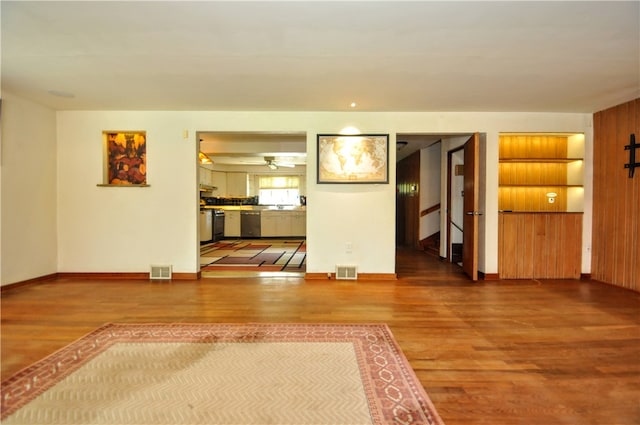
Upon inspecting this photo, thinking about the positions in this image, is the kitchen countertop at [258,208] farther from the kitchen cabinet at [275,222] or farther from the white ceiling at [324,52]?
the white ceiling at [324,52]

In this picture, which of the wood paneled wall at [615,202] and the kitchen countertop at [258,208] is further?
the kitchen countertop at [258,208]

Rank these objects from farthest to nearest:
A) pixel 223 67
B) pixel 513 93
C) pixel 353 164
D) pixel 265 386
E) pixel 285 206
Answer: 1. pixel 285 206
2. pixel 353 164
3. pixel 513 93
4. pixel 223 67
5. pixel 265 386

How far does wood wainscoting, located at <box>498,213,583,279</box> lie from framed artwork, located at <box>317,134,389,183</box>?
1.98 meters

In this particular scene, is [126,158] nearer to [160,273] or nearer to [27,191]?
[27,191]

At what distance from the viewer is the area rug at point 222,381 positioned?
1476 millimetres

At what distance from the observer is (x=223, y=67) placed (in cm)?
283

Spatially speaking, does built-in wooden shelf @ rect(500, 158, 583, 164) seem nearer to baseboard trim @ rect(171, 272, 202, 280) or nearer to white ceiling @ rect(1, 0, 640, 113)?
white ceiling @ rect(1, 0, 640, 113)

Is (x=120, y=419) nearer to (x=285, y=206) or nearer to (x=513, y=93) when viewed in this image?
(x=513, y=93)

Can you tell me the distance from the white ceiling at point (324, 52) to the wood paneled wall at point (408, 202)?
3443mm

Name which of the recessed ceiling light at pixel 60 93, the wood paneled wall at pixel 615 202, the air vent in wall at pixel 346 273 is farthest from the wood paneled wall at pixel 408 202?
the recessed ceiling light at pixel 60 93

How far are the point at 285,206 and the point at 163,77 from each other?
634 centimetres

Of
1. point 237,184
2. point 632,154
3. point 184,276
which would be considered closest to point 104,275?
point 184,276

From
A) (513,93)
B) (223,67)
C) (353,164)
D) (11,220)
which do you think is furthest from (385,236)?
(11,220)

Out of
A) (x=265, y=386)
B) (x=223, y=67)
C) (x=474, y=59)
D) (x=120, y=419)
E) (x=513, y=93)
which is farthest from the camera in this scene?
(x=513, y=93)
